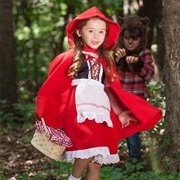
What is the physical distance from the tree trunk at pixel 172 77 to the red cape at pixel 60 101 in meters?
0.86

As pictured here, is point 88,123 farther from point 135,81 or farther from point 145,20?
point 145,20

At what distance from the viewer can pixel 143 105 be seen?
178 inches

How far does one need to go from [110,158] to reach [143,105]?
556mm

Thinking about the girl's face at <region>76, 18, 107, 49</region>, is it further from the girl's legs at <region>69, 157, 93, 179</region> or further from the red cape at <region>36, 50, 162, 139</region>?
the girl's legs at <region>69, 157, 93, 179</region>

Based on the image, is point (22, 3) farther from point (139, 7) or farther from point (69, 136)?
point (69, 136)

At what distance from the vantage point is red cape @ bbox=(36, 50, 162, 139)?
14.0 ft

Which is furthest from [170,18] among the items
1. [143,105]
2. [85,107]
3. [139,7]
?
[139,7]

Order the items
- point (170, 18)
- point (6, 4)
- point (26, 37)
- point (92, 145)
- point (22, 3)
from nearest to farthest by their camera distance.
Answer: point (92, 145)
point (170, 18)
point (6, 4)
point (22, 3)
point (26, 37)

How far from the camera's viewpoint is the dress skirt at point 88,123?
4.27 meters

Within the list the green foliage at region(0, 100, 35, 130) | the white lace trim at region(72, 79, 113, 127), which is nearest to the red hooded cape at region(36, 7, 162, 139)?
the white lace trim at region(72, 79, 113, 127)

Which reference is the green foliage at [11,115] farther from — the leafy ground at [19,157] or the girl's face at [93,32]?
the girl's face at [93,32]

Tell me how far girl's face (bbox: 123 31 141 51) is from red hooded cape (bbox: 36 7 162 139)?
124 centimetres

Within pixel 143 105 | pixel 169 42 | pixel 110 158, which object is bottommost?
pixel 110 158

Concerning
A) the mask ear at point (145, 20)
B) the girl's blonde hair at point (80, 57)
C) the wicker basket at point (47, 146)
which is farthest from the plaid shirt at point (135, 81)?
the wicker basket at point (47, 146)
